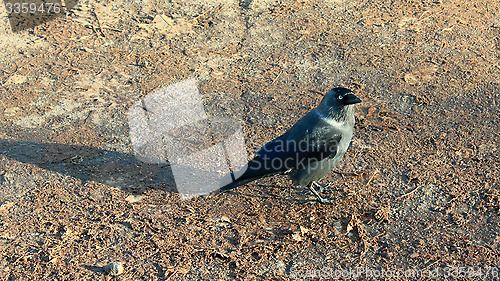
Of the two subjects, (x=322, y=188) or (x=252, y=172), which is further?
(x=322, y=188)

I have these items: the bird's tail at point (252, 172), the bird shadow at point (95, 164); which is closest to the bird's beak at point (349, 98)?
the bird's tail at point (252, 172)

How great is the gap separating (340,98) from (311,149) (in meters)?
0.65

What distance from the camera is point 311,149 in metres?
5.41

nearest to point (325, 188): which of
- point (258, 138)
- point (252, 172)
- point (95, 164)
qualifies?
point (252, 172)

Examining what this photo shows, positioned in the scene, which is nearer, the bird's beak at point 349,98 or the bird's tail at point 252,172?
the bird's tail at point 252,172

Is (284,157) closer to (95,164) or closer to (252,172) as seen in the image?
(252,172)

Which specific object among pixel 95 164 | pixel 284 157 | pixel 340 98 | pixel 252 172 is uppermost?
pixel 340 98

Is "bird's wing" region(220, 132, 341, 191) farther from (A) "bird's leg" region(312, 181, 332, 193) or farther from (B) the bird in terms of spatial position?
(A) "bird's leg" region(312, 181, 332, 193)

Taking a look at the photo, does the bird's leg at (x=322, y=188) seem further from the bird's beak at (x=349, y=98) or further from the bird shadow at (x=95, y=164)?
the bird shadow at (x=95, y=164)

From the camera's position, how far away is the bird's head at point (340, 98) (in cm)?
545

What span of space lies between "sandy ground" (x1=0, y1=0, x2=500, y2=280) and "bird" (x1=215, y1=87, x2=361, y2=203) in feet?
1.19

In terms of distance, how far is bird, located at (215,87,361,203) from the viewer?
17.6 feet

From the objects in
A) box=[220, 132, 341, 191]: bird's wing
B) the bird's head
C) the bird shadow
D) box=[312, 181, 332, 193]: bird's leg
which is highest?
the bird's head

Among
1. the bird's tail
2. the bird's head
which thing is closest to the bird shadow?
the bird's tail
